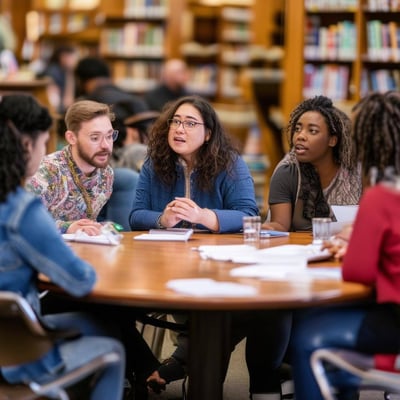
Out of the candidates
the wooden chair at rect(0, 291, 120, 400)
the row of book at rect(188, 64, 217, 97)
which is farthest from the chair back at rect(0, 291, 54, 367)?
the row of book at rect(188, 64, 217, 97)

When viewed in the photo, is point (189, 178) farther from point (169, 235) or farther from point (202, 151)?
point (169, 235)

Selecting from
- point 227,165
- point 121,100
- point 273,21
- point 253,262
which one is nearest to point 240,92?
point 273,21

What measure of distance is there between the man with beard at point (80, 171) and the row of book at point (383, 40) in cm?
463

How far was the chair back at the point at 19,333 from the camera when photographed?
249cm

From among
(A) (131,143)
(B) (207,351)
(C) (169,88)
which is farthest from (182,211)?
(C) (169,88)

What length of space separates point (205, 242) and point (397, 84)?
16.6ft

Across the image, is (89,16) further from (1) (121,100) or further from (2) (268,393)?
(2) (268,393)

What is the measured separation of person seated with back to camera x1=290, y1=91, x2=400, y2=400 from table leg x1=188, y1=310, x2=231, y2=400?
0.22 metres

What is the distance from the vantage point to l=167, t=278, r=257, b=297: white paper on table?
2.53m

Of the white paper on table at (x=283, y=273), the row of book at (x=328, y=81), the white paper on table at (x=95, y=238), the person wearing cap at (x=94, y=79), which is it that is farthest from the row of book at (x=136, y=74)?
the white paper on table at (x=283, y=273)

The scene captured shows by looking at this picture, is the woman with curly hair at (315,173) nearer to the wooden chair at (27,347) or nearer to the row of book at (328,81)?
the wooden chair at (27,347)

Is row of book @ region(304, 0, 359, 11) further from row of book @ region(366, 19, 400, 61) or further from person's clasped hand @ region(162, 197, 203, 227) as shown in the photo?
person's clasped hand @ region(162, 197, 203, 227)

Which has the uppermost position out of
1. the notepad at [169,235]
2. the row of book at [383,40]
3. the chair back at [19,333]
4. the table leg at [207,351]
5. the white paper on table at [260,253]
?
the row of book at [383,40]

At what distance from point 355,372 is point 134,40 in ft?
29.7
